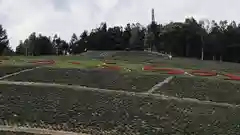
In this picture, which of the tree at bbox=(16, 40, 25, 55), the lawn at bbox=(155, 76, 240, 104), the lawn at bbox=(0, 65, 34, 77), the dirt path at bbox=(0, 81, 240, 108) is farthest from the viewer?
the tree at bbox=(16, 40, 25, 55)

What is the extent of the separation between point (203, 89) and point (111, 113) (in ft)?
33.6

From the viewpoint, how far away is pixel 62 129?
59.7ft

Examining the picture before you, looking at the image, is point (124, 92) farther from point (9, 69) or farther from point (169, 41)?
point (169, 41)

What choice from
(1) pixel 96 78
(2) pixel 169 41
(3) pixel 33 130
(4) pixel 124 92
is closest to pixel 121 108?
(4) pixel 124 92

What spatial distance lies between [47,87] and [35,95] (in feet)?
8.39

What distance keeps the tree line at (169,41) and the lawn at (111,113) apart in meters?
69.9

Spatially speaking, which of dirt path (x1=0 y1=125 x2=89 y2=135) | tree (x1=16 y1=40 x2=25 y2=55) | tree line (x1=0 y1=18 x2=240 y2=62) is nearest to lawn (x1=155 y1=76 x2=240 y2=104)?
dirt path (x1=0 y1=125 x2=89 y2=135)

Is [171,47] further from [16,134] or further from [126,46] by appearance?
[16,134]

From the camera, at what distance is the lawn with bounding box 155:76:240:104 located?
26500 mm

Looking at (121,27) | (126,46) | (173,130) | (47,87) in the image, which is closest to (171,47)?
(126,46)

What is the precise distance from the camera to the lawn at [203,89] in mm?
26500

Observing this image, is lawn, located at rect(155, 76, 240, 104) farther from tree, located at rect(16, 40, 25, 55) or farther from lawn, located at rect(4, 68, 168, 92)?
tree, located at rect(16, 40, 25, 55)

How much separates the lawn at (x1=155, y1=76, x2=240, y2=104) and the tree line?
6088 cm

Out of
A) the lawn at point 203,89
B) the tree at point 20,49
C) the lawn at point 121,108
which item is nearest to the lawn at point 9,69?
the lawn at point 121,108
